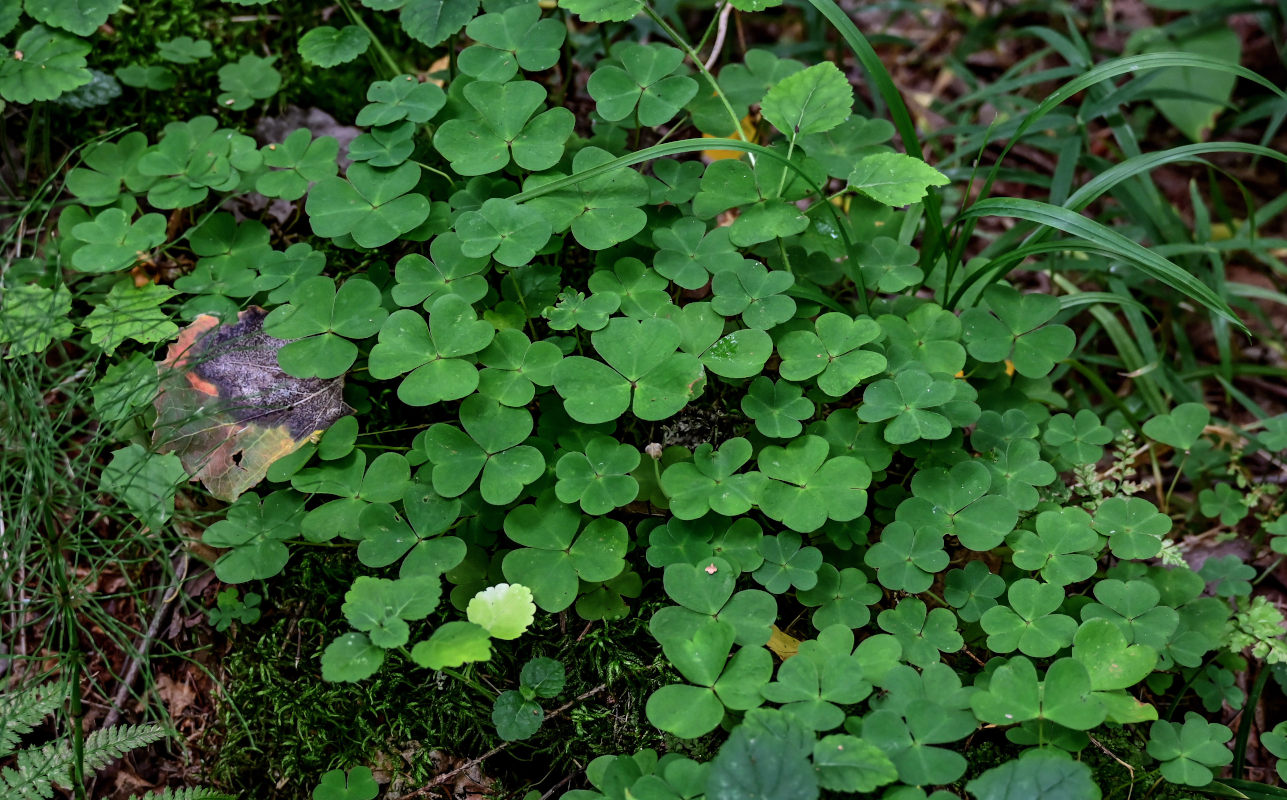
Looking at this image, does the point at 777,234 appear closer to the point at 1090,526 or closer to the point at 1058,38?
the point at 1090,526

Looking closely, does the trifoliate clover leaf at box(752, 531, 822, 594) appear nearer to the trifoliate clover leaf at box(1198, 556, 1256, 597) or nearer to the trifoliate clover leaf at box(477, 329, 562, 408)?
the trifoliate clover leaf at box(477, 329, 562, 408)

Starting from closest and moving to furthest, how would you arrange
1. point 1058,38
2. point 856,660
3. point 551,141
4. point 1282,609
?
point 856,660 → point 551,141 → point 1282,609 → point 1058,38

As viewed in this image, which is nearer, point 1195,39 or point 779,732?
point 779,732

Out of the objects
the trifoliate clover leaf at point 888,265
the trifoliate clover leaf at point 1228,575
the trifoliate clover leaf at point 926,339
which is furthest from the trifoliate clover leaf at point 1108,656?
the trifoliate clover leaf at point 888,265

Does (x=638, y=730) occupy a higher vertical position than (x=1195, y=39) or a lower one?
lower

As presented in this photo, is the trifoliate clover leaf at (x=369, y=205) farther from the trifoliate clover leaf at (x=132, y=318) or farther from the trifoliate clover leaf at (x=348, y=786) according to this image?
the trifoliate clover leaf at (x=348, y=786)

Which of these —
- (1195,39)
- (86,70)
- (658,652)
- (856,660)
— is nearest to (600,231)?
(658,652)
